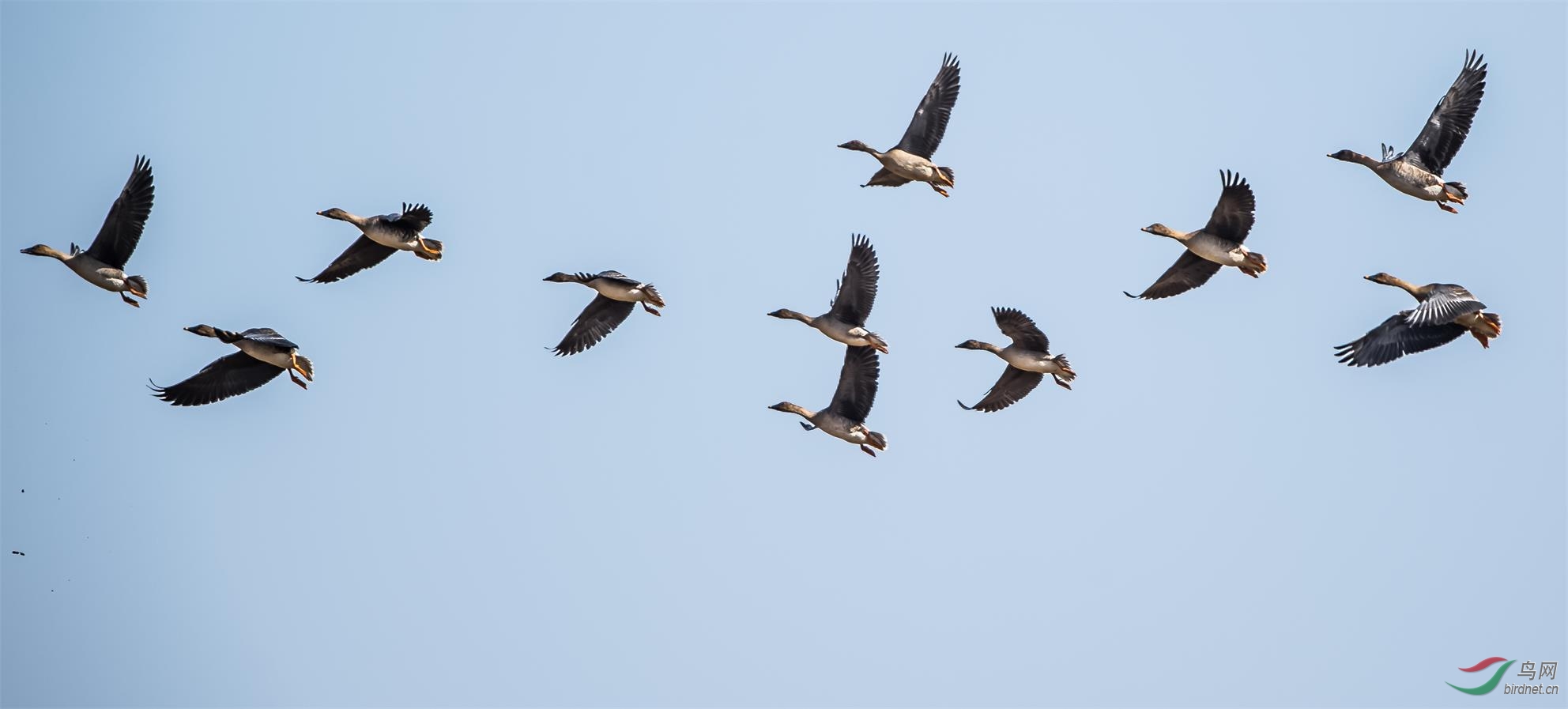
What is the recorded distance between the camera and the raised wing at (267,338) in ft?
101

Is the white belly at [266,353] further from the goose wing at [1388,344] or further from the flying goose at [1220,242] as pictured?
the goose wing at [1388,344]

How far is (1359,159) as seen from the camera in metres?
31.7

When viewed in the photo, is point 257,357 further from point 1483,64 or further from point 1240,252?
point 1483,64

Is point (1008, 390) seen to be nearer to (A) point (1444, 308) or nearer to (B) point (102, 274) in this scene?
(A) point (1444, 308)

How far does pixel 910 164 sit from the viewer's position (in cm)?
3259

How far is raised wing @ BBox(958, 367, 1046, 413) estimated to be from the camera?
33344 millimetres

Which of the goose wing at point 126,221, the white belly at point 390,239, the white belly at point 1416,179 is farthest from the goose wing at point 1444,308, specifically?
the goose wing at point 126,221

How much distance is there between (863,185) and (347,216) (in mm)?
9181

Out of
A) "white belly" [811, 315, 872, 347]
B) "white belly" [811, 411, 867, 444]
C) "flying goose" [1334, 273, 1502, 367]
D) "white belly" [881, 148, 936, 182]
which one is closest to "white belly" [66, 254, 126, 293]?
"white belly" [811, 315, 872, 347]

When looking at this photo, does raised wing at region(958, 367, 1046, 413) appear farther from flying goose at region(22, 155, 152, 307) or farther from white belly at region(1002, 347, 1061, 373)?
flying goose at region(22, 155, 152, 307)

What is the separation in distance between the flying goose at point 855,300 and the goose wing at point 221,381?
9599mm

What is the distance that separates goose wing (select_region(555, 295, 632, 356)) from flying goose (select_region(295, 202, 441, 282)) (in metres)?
3.54

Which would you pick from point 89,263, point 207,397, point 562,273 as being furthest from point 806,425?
point 89,263

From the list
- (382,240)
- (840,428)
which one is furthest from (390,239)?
(840,428)
